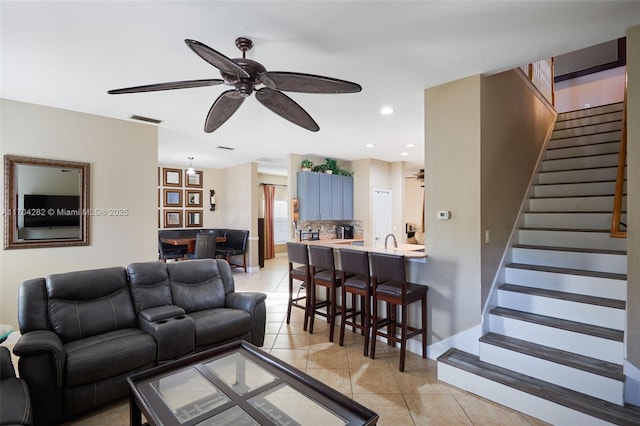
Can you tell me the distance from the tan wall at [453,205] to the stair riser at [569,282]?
0.66 m

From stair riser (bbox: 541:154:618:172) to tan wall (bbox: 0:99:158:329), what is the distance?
565 cm

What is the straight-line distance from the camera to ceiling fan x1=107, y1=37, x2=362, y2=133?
173cm

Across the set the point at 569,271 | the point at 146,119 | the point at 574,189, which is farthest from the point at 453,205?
the point at 146,119

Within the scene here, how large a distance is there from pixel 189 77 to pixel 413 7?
2.06 meters

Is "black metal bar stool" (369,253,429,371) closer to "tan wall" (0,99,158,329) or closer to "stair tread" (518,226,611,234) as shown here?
"stair tread" (518,226,611,234)

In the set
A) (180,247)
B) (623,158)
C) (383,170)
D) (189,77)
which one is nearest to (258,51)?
(189,77)

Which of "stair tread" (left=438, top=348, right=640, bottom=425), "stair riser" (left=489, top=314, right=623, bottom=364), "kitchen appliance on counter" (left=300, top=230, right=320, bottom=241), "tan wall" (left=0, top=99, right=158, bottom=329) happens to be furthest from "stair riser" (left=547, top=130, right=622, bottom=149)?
"tan wall" (left=0, top=99, right=158, bottom=329)

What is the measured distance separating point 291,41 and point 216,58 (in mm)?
893

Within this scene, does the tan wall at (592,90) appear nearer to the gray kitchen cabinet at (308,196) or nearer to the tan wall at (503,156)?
the tan wall at (503,156)

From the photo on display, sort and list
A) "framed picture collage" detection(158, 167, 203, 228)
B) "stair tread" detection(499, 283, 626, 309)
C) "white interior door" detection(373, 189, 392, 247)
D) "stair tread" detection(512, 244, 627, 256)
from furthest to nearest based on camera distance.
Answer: "framed picture collage" detection(158, 167, 203, 228)
"white interior door" detection(373, 189, 392, 247)
"stair tread" detection(512, 244, 627, 256)
"stair tread" detection(499, 283, 626, 309)

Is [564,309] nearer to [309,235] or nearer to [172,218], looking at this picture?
[309,235]

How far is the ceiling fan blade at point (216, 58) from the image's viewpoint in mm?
1482

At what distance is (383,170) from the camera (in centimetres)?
723

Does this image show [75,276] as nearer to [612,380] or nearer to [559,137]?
[612,380]
